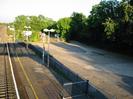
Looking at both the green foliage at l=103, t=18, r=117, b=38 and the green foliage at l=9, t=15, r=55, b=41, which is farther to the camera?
the green foliage at l=9, t=15, r=55, b=41

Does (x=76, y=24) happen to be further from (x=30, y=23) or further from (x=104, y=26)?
(x=30, y=23)

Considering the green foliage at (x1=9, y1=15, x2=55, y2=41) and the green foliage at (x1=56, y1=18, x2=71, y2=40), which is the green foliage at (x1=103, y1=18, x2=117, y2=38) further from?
the green foliage at (x1=9, y1=15, x2=55, y2=41)

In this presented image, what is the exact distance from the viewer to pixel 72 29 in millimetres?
106250

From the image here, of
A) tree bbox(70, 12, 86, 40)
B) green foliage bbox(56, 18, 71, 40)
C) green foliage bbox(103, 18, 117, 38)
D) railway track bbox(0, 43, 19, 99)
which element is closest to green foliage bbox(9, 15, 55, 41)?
green foliage bbox(56, 18, 71, 40)

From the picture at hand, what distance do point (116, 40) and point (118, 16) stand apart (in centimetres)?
604

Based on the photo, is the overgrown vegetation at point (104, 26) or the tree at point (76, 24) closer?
the overgrown vegetation at point (104, 26)

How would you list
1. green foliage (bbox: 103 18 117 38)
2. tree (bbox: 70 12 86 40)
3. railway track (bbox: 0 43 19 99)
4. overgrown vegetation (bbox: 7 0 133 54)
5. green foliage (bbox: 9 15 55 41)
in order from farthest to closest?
green foliage (bbox: 9 15 55 41)
tree (bbox: 70 12 86 40)
green foliage (bbox: 103 18 117 38)
overgrown vegetation (bbox: 7 0 133 54)
railway track (bbox: 0 43 19 99)

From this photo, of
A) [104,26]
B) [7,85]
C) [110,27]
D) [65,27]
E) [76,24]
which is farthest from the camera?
[65,27]

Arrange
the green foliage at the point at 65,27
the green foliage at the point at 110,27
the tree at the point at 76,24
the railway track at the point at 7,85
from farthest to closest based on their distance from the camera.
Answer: the green foliage at the point at 65,27 < the tree at the point at 76,24 < the green foliage at the point at 110,27 < the railway track at the point at 7,85

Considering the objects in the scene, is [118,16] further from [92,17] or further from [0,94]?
[0,94]

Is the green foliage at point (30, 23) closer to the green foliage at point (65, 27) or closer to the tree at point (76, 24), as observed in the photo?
the green foliage at point (65, 27)

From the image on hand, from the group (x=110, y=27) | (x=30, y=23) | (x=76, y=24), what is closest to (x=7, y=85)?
(x=110, y=27)

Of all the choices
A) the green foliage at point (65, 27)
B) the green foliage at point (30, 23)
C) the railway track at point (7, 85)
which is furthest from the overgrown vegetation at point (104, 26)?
the green foliage at point (30, 23)

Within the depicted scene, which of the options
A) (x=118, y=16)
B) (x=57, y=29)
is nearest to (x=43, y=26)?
(x=57, y=29)
